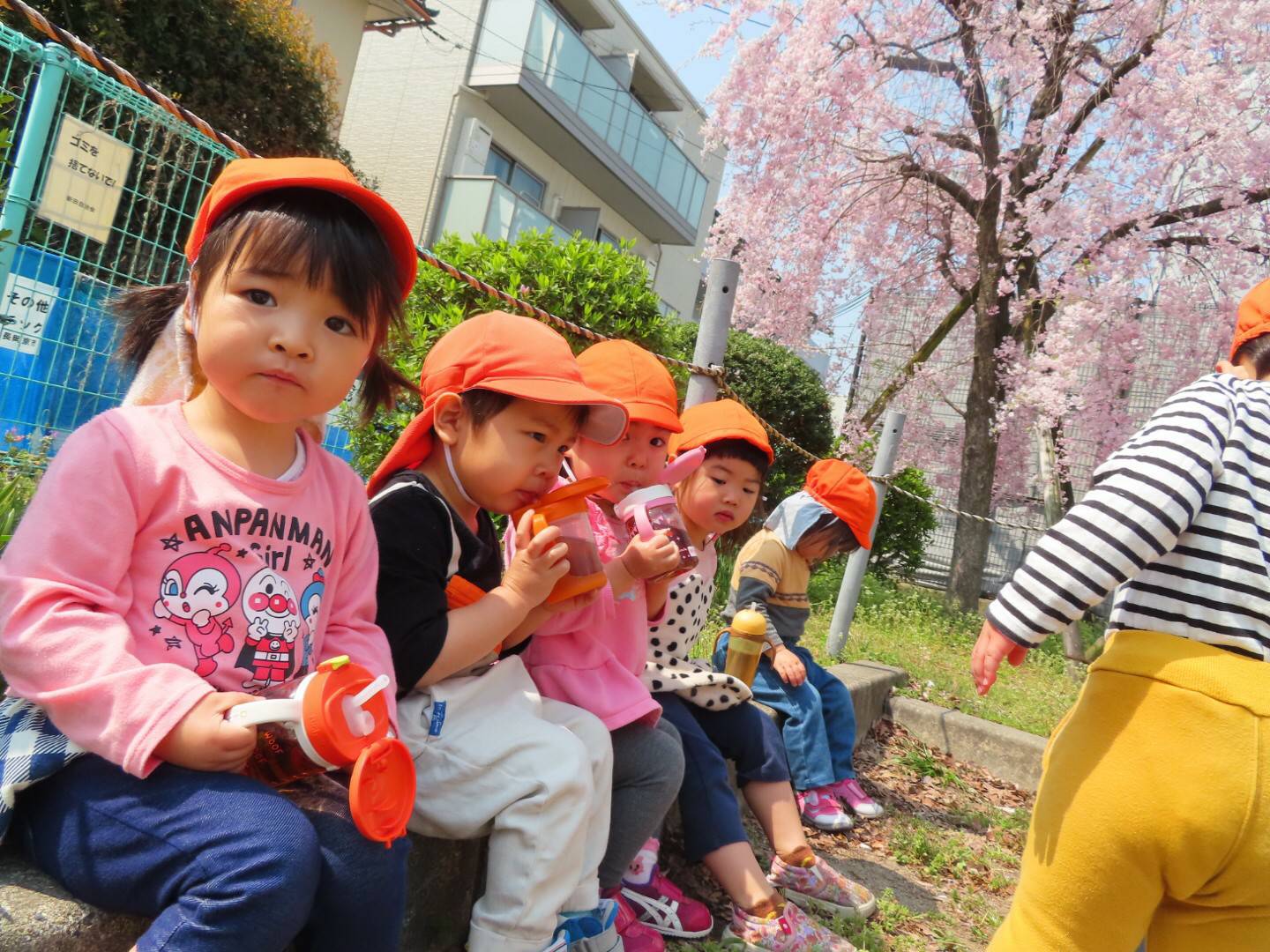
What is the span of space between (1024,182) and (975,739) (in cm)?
678

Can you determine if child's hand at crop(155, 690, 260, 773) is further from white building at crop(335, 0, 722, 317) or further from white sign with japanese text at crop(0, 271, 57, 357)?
white building at crop(335, 0, 722, 317)

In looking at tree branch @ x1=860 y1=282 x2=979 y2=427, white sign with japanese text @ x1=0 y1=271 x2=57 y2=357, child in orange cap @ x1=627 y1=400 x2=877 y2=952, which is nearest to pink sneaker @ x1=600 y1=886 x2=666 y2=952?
child in orange cap @ x1=627 y1=400 x2=877 y2=952

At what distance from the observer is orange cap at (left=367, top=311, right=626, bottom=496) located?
1743 millimetres

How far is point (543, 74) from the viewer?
13359 mm

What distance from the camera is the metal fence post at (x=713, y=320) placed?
334 centimetres

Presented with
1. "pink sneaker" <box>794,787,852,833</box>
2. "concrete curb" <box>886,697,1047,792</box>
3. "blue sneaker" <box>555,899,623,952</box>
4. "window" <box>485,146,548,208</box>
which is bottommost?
"pink sneaker" <box>794,787,852,833</box>

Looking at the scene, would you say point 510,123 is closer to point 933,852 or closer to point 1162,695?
point 933,852

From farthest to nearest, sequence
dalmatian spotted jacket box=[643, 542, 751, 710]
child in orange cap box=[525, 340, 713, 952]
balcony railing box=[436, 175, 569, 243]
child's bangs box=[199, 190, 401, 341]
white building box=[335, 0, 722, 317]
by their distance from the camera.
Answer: white building box=[335, 0, 722, 317]
balcony railing box=[436, 175, 569, 243]
dalmatian spotted jacket box=[643, 542, 751, 710]
child in orange cap box=[525, 340, 713, 952]
child's bangs box=[199, 190, 401, 341]

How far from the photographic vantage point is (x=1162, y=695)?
158 cm

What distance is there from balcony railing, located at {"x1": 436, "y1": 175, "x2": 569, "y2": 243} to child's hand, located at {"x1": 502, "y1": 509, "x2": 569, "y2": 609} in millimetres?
11331

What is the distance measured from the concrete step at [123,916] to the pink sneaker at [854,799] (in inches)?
77.8

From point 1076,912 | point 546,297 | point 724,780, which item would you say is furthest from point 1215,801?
point 546,297

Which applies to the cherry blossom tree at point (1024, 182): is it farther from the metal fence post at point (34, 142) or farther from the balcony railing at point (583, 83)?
the metal fence post at point (34, 142)

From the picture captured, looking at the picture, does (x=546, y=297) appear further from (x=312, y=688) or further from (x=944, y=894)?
(x=312, y=688)
